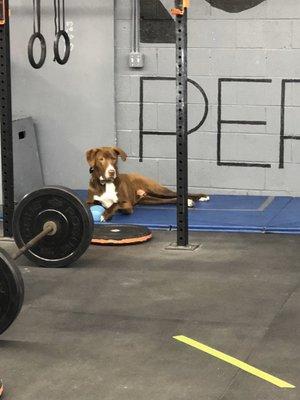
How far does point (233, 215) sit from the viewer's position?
741 cm

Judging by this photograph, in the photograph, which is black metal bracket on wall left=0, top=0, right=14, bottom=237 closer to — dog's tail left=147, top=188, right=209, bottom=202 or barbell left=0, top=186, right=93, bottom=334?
barbell left=0, top=186, right=93, bottom=334

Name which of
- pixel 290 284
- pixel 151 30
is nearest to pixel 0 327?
pixel 290 284

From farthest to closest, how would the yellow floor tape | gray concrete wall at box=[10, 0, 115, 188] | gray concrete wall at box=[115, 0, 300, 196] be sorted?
1. gray concrete wall at box=[10, 0, 115, 188]
2. gray concrete wall at box=[115, 0, 300, 196]
3. the yellow floor tape

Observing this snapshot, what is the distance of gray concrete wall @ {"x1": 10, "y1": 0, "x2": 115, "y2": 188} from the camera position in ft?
26.7

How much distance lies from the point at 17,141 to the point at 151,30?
1.44 m

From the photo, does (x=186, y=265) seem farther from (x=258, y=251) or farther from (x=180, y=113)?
(x=180, y=113)

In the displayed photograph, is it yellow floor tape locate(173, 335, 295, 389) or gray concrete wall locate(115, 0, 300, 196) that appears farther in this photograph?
gray concrete wall locate(115, 0, 300, 196)

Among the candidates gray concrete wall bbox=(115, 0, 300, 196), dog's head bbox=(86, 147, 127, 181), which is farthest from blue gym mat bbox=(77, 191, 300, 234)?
dog's head bbox=(86, 147, 127, 181)

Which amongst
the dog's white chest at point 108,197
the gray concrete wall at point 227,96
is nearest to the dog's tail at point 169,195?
the gray concrete wall at point 227,96

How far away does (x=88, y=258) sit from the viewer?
20.7 ft

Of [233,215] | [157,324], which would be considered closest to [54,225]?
[157,324]

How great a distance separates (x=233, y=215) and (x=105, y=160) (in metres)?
1.06

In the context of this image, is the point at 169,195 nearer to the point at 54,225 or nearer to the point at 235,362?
the point at 54,225

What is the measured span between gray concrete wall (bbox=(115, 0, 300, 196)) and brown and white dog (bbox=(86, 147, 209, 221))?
551 mm
